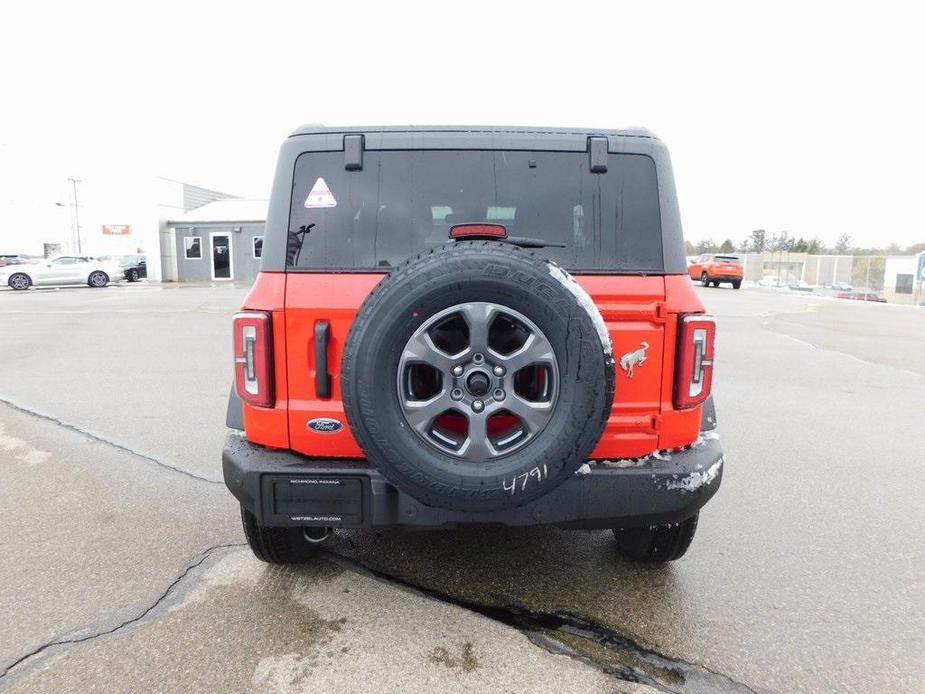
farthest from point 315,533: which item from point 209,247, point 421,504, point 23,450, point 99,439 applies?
point 209,247

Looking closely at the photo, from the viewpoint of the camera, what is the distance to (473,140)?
2758 millimetres

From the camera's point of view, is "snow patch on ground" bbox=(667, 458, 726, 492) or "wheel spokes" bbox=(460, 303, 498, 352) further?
"snow patch on ground" bbox=(667, 458, 726, 492)

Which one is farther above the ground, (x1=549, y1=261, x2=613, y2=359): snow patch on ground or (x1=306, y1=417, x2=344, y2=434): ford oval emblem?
(x1=549, y1=261, x2=613, y2=359): snow patch on ground

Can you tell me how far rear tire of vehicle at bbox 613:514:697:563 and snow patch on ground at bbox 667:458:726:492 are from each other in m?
0.44

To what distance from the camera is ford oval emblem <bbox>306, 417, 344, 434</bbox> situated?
8.60 ft

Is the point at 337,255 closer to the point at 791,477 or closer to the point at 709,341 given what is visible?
the point at 709,341

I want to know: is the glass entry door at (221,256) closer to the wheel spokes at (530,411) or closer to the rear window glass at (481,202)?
the rear window glass at (481,202)

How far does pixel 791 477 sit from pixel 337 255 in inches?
152

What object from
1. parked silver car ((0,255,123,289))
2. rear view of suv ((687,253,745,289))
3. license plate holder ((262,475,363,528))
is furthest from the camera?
rear view of suv ((687,253,745,289))

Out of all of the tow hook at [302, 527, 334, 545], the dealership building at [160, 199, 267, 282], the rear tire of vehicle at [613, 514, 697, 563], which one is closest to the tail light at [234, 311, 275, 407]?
the tow hook at [302, 527, 334, 545]

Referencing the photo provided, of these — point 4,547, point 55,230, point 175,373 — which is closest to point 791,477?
point 4,547

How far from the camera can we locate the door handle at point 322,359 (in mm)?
2582

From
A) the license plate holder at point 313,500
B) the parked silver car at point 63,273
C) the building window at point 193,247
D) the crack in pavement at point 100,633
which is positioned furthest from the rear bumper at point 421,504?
the building window at point 193,247

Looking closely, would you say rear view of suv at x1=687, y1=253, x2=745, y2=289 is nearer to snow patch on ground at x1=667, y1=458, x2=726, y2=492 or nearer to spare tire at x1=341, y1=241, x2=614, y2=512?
snow patch on ground at x1=667, y1=458, x2=726, y2=492
